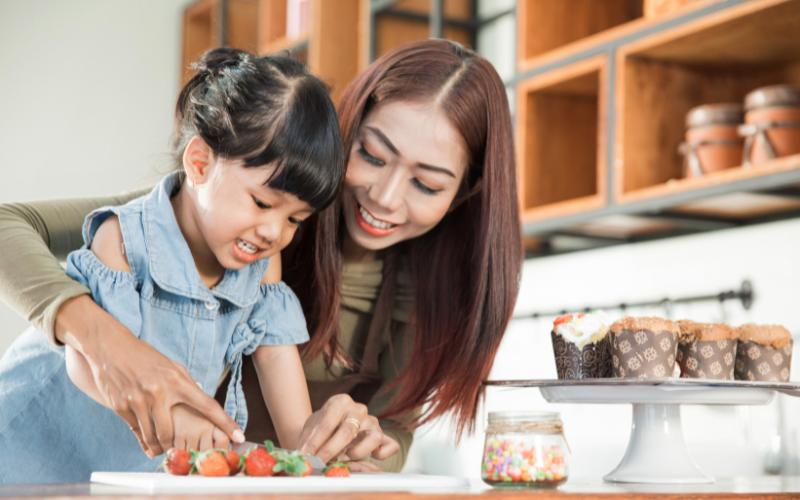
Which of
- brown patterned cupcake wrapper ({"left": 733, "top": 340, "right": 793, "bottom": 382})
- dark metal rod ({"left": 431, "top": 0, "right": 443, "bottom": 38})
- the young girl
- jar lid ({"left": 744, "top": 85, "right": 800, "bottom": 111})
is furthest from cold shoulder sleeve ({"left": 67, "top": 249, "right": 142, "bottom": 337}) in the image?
dark metal rod ({"left": 431, "top": 0, "right": 443, "bottom": 38})

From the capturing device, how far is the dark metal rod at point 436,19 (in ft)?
7.47

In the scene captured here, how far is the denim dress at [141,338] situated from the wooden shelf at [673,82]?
959 millimetres

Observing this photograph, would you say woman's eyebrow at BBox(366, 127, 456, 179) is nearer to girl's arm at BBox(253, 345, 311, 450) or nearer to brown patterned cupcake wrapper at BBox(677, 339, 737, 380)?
girl's arm at BBox(253, 345, 311, 450)

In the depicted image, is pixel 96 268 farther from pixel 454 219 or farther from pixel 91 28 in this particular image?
pixel 91 28

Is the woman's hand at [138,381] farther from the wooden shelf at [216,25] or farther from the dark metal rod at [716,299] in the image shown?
the wooden shelf at [216,25]

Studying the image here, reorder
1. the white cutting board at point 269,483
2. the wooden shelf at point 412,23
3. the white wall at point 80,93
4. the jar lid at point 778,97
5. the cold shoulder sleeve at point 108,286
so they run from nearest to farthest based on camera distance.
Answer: the white cutting board at point 269,483 < the cold shoulder sleeve at point 108,286 < the jar lid at point 778,97 < the wooden shelf at point 412,23 < the white wall at point 80,93

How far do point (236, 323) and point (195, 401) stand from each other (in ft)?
1.01

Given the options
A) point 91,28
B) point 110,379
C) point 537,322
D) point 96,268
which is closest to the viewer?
point 110,379

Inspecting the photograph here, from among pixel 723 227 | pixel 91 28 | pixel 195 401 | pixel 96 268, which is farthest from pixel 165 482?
pixel 91 28

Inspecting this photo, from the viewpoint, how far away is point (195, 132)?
3.60ft

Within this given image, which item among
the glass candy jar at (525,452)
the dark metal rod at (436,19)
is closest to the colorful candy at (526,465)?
the glass candy jar at (525,452)

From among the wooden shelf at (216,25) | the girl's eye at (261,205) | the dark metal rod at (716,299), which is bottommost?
the dark metal rod at (716,299)

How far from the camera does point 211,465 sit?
71 centimetres

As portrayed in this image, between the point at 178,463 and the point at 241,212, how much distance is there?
0.37 metres
